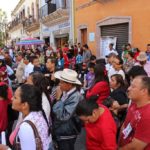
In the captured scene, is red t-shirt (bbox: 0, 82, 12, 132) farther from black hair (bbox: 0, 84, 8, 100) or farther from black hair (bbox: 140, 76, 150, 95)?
black hair (bbox: 140, 76, 150, 95)

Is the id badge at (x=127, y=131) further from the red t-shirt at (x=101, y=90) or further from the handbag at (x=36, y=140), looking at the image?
the red t-shirt at (x=101, y=90)

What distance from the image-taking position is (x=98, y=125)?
2.87 metres

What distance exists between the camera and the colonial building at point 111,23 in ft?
37.0

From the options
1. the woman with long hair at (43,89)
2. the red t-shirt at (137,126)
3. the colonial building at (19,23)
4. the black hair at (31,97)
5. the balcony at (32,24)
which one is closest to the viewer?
the red t-shirt at (137,126)

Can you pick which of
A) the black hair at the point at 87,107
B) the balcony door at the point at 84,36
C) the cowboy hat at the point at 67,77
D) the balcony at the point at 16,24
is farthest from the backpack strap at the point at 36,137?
the balcony at the point at 16,24

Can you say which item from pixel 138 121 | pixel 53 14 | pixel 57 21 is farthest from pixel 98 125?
pixel 53 14

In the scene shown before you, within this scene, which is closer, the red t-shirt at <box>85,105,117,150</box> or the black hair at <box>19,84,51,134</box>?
the black hair at <box>19,84,51,134</box>

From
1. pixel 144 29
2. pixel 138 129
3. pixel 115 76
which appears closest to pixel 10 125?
pixel 115 76

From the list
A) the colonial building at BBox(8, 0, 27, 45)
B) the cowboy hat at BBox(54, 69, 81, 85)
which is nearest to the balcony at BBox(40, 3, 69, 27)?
the colonial building at BBox(8, 0, 27, 45)

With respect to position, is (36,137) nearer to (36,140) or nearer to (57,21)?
(36,140)

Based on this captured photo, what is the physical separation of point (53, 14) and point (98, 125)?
66.3ft

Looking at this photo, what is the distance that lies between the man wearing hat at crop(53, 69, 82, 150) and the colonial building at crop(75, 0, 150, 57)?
783 centimetres

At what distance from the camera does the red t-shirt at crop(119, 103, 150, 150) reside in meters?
2.51

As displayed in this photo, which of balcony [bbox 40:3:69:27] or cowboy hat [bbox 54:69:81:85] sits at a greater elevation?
balcony [bbox 40:3:69:27]
